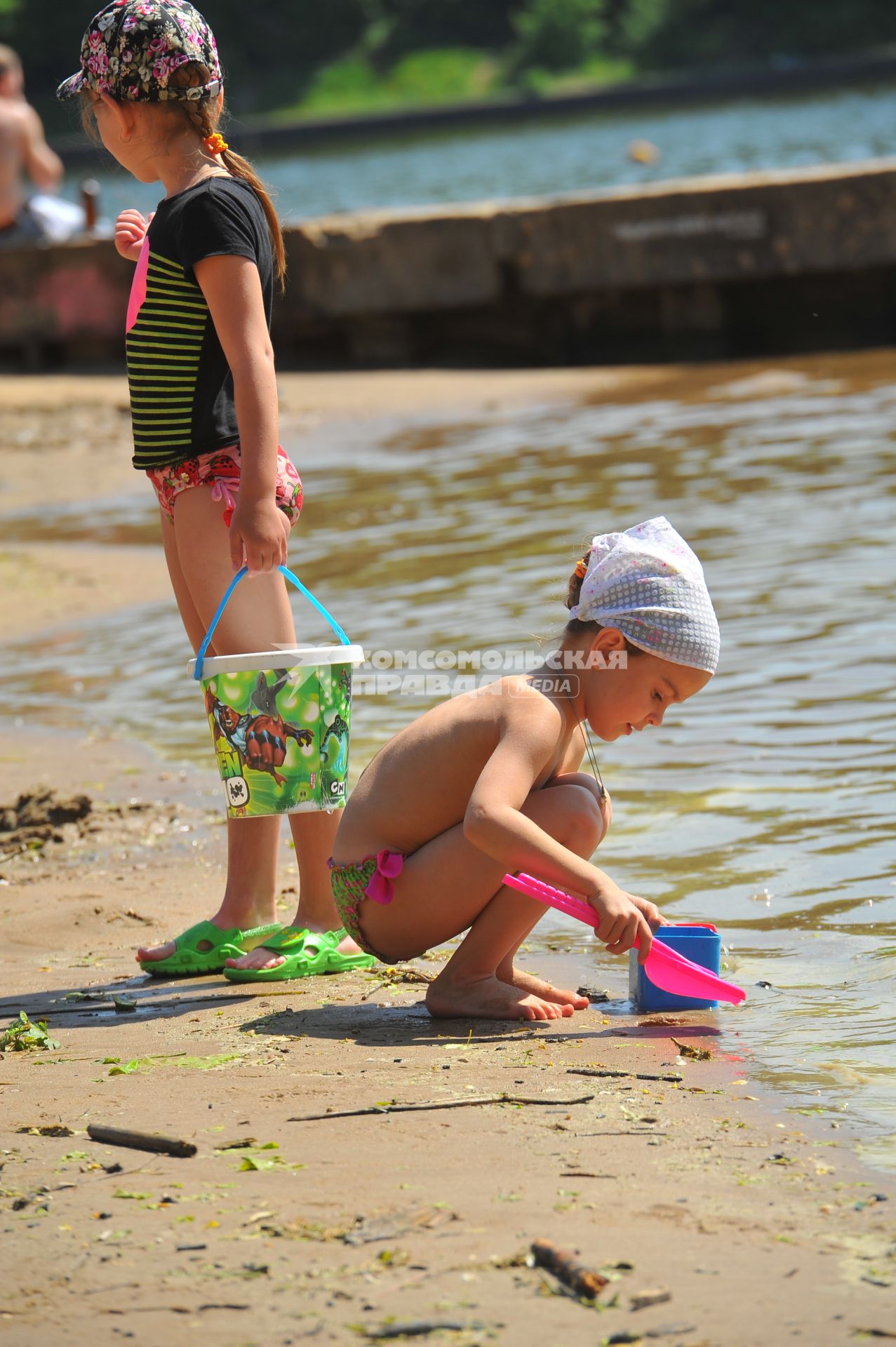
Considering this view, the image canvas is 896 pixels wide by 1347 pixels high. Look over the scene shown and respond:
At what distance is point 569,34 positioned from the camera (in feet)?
180

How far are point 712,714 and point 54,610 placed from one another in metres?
3.10

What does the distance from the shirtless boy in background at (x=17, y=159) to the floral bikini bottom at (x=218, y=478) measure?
976 cm

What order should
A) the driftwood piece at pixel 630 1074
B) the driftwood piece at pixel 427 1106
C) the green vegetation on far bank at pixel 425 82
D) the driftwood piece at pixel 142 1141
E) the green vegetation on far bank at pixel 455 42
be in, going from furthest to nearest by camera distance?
the green vegetation on far bank at pixel 425 82, the green vegetation on far bank at pixel 455 42, the driftwood piece at pixel 630 1074, the driftwood piece at pixel 427 1106, the driftwood piece at pixel 142 1141

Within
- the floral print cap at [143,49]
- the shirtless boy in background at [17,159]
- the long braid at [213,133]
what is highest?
the shirtless boy in background at [17,159]

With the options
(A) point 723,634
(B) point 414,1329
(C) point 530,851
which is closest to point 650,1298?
(B) point 414,1329

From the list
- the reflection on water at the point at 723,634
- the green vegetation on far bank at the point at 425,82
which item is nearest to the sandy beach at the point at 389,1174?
the reflection on water at the point at 723,634

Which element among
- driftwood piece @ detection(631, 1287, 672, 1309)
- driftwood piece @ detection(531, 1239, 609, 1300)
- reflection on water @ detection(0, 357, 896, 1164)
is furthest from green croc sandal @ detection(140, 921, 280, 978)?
driftwood piece @ detection(631, 1287, 672, 1309)

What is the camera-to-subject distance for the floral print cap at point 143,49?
9.95 ft

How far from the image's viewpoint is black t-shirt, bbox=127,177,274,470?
3.09m

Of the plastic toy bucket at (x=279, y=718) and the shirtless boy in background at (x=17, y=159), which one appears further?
the shirtless boy in background at (x=17, y=159)

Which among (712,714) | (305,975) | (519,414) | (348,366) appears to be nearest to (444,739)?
(305,975)

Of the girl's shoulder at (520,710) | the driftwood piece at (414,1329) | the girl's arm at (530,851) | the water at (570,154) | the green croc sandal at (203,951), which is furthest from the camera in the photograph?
the water at (570,154)

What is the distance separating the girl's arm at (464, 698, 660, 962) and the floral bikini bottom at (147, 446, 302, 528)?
76cm

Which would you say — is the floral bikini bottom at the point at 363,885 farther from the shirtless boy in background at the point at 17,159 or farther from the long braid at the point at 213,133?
the shirtless boy in background at the point at 17,159
